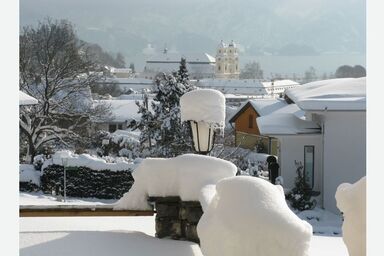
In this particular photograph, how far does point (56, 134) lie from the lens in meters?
13.2

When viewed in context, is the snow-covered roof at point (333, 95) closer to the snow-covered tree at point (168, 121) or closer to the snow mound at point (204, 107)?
the snow-covered tree at point (168, 121)

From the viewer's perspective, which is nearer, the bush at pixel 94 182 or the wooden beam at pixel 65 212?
the wooden beam at pixel 65 212

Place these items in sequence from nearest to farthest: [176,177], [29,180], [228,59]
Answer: [176,177] < [29,180] < [228,59]

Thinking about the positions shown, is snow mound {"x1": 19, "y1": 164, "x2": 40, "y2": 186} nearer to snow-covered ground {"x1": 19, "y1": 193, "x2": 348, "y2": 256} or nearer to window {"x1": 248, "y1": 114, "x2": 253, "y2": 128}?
snow-covered ground {"x1": 19, "y1": 193, "x2": 348, "y2": 256}

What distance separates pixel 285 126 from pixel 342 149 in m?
1.06

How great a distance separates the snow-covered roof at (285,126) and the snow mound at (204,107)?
5.40m

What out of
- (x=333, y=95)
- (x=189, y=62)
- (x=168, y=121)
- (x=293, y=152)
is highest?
(x=189, y=62)

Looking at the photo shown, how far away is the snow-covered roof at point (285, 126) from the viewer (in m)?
9.27

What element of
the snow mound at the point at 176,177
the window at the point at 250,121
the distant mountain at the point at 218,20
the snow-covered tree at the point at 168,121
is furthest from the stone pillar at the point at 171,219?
the window at the point at 250,121

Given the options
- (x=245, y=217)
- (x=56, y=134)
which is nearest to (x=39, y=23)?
(x=56, y=134)

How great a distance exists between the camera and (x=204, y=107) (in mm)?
3885

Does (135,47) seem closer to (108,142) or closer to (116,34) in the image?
(116,34)

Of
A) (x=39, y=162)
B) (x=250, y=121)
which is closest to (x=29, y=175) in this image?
(x=39, y=162)

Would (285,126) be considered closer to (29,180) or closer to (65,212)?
(29,180)
